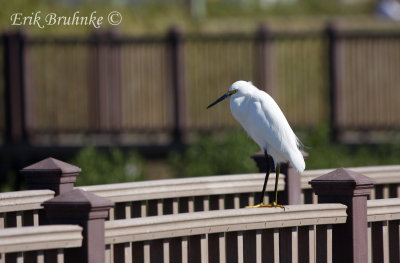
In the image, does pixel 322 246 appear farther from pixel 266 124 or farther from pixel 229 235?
pixel 266 124

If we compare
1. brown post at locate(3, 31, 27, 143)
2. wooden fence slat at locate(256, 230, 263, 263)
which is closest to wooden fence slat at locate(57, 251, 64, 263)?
wooden fence slat at locate(256, 230, 263, 263)

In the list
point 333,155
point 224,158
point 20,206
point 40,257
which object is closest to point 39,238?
point 40,257

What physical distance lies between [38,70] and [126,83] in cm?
143

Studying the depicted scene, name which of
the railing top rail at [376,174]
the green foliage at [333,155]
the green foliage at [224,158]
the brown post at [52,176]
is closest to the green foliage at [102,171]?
the green foliage at [224,158]

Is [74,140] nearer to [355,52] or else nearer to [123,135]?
[123,135]

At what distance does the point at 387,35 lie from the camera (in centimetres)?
1369

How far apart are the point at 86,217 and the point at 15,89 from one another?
10.4 m

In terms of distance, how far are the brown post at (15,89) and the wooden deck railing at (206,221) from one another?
836 cm

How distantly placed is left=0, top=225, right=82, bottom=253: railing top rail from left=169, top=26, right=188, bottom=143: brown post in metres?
9.79

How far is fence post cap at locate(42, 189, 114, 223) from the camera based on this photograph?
12.6 ft

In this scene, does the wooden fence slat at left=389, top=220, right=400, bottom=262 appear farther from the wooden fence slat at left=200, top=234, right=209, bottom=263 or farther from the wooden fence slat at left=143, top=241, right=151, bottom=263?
the wooden fence slat at left=143, top=241, right=151, bottom=263

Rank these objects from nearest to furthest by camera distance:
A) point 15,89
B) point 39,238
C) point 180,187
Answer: point 39,238, point 180,187, point 15,89

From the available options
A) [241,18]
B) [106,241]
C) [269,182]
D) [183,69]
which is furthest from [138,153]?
[241,18]

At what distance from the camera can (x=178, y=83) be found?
45.3 ft
